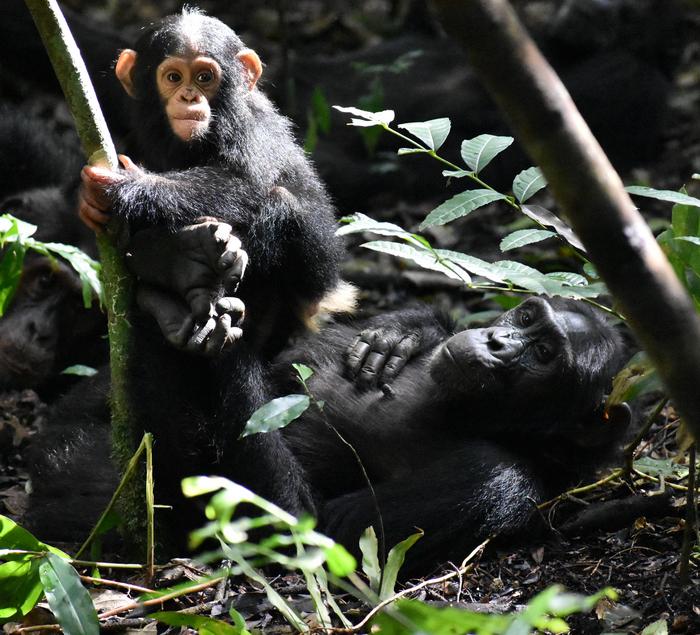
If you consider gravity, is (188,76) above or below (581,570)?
above

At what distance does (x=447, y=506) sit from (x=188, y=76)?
2.13 m

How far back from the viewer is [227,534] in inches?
80.7

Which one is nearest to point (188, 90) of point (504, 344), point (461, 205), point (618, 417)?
point (461, 205)

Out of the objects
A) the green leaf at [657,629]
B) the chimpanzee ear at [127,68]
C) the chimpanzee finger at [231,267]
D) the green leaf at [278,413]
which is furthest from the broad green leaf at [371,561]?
the chimpanzee ear at [127,68]

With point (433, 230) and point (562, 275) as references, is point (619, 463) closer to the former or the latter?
point (562, 275)

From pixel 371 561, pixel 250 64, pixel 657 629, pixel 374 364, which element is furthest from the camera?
pixel 374 364

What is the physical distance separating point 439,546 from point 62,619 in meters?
1.68

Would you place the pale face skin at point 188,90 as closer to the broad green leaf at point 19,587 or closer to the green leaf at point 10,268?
the green leaf at point 10,268

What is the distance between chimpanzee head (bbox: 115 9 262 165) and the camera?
4305 mm

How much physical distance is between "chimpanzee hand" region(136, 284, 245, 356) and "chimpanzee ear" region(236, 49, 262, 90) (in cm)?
131

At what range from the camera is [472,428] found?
457 cm

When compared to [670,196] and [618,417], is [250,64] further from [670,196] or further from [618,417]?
[618,417]

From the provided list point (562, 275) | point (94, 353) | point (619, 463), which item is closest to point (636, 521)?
point (619, 463)

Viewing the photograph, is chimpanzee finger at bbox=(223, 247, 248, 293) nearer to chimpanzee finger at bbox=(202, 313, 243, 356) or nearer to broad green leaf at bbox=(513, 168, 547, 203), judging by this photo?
chimpanzee finger at bbox=(202, 313, 243, 356)
